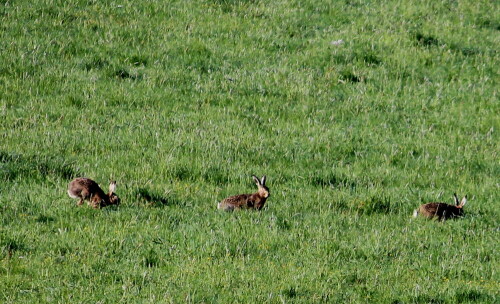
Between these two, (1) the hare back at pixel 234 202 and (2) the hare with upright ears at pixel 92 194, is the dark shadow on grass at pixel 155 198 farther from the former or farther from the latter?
(1) the hare back at pixel 234 202

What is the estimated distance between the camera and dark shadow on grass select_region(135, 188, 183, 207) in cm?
1115

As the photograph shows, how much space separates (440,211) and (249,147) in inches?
150

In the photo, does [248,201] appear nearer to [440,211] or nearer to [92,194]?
[92,194]

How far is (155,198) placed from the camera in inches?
446

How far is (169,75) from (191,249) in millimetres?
8104

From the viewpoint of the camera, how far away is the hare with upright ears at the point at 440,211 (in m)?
11.4

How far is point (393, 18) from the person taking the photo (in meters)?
21.4

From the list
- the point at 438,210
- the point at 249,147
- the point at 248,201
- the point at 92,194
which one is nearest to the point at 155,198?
the point at 92,194

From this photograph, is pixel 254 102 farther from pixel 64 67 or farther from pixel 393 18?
pixel 393 18

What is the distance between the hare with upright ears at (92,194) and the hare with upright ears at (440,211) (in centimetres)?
440

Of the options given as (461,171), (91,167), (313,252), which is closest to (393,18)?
(461,171)

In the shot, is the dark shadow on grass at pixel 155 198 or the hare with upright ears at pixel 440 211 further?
the hare with upright ears at pixel 440 211

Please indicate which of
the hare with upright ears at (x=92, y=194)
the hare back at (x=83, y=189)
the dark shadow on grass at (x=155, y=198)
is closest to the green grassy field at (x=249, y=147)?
the dark shadow on grass at (x=155, y=198)

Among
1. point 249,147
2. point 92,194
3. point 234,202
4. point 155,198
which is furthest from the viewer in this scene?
point 249,147
